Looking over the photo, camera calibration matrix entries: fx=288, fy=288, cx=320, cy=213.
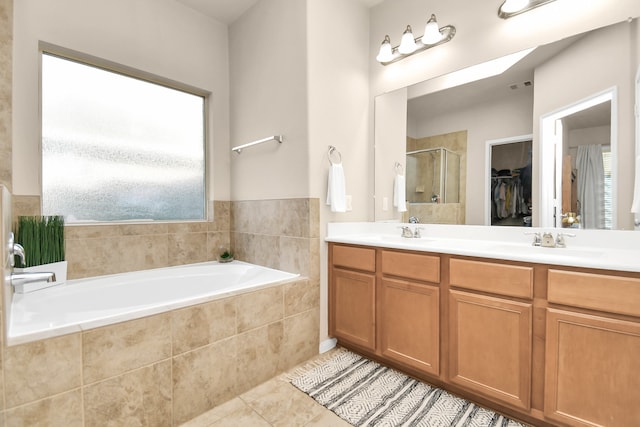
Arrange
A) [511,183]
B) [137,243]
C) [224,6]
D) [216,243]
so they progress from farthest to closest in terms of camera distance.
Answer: [216,243] → [224,6] → [137,243] → [511,183]

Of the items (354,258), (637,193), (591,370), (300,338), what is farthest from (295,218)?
(637,193)

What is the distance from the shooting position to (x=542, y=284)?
1.31m

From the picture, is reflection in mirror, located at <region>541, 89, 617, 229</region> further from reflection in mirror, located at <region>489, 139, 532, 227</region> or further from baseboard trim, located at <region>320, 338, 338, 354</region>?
baseboard trim, located at <region>320, 338, 338, 354</region>

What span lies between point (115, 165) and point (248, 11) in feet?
5.63

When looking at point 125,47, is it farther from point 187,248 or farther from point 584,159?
point 584,159

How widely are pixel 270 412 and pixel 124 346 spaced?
31.6 inches

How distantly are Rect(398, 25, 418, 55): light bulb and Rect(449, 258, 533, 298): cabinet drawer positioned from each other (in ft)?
5.23

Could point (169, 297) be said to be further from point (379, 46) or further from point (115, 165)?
point (379, 46)

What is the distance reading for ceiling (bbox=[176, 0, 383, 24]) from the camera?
2424mm

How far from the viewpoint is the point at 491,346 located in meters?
1.45

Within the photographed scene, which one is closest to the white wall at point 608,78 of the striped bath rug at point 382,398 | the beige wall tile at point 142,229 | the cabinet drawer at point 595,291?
the cabinet drawer at point 595,291

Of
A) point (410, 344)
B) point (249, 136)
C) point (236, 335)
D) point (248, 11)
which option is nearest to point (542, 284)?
point (410, 344)

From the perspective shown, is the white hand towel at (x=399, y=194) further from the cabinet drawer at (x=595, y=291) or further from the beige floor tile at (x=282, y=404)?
the beige floor tile at (x=282, y=404)

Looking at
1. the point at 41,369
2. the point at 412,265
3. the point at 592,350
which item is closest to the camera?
the point at 41,369
